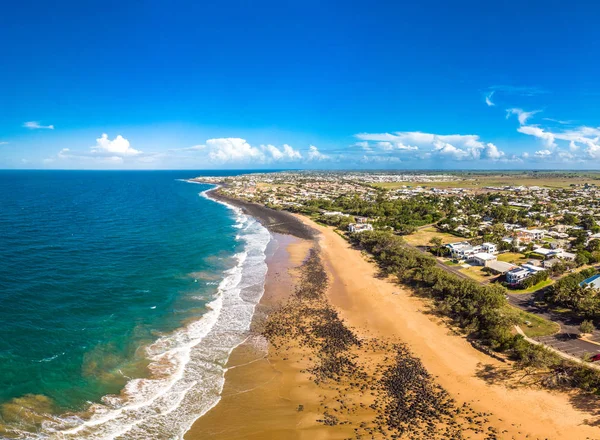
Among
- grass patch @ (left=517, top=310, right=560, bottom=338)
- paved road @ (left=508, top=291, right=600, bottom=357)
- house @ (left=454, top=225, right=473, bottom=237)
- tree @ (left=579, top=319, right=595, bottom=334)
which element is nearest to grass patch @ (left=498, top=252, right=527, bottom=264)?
house @ (left=454, top=225, right=473, bottom=237)

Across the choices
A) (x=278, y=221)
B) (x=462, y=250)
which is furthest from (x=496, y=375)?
(x=278, y=221)

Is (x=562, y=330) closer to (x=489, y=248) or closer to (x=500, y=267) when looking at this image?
(x=500, y=267)

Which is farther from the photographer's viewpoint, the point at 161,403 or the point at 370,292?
the point at 370,292

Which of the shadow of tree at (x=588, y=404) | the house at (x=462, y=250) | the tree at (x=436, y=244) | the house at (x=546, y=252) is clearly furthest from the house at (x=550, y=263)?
the shadow of tree at (x=588, y=404)

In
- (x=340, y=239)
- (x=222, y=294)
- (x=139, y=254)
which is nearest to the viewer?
(x=222, y=294)

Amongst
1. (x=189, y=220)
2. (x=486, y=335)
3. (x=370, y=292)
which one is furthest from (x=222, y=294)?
(x=189, y=220)

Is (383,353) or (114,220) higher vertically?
(114,220)

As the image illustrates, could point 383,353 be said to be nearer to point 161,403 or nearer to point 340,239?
point 161,403
